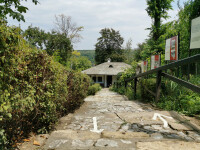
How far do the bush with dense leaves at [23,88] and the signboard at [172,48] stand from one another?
355cm

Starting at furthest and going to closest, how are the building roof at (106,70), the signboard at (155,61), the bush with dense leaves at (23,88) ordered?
the building roof at (106,70) → the signboard at (155,61) → the bush with dense leaves at (23,88)

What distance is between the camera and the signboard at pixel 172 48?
16.3 feet

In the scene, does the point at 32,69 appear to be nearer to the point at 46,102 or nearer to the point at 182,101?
Result: the point at 46,102

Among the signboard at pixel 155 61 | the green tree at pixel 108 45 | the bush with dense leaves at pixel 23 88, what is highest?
the green tree at pixel 108 45

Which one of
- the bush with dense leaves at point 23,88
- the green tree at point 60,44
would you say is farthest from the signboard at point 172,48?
the green tree at point 60,44

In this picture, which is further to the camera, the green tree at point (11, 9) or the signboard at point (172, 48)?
the signboard at point (172, 48)

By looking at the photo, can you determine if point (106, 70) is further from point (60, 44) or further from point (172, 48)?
point (172, 48)

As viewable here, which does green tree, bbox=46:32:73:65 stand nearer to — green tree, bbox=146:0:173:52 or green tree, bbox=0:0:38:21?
green tree, bbox=146:0:173:52

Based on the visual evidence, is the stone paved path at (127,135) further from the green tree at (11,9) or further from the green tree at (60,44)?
the green tree at (60,44)

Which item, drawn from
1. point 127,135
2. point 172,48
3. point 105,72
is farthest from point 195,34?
point 105,72

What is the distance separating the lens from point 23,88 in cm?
214

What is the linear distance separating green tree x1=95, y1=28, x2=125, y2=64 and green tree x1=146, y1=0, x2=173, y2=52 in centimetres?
3122

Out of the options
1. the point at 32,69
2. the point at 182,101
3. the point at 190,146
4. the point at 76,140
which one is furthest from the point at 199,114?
the point at 32,69

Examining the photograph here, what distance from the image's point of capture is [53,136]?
2572mm
